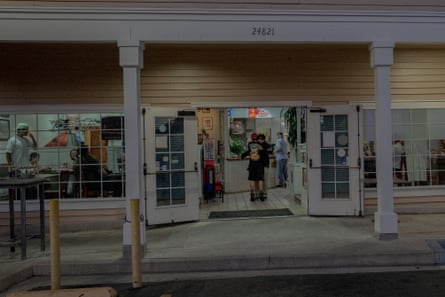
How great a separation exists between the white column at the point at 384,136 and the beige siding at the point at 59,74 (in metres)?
4.25

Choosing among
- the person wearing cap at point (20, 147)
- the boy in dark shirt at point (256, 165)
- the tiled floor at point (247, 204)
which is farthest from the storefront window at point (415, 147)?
the person wearing cap at point (20, 147)

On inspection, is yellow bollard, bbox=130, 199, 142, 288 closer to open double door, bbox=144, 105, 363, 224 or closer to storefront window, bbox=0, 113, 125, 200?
open double door, bbox=144, 105, 363, 224

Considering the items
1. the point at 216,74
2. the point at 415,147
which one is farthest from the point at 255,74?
the point at 415,147

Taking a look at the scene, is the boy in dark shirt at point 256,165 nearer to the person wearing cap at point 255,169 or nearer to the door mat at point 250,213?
the person wearing cap at point 255,169

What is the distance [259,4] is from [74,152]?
13.1ft

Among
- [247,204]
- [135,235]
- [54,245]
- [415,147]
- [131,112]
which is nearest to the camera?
[54,245]

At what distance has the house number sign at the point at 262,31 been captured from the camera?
560cm

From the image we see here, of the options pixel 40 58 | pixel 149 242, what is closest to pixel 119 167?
pixel 149 242

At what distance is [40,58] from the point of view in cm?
699

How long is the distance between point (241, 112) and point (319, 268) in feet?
27.1

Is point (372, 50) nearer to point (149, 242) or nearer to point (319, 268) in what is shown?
point (319, 268)

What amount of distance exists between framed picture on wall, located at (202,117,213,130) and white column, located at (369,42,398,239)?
5791mm

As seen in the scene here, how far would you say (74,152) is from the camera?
7082 mm

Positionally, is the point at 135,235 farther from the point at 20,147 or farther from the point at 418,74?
the point at 418,74
